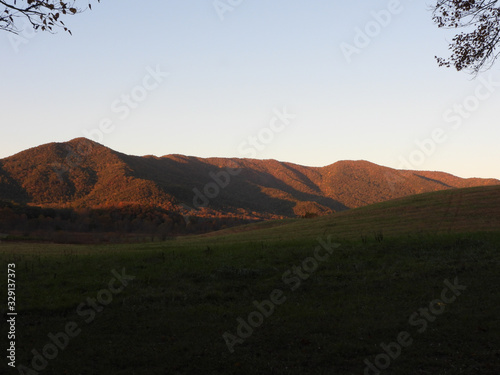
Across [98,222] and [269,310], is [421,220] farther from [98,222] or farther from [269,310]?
[98,222]

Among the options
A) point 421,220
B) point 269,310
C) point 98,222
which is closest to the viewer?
point 269,310

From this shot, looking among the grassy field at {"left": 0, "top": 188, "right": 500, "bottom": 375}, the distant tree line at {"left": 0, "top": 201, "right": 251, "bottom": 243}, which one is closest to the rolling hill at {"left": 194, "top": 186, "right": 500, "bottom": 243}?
the grassy field at {"left": 0, "top": 188, "right": 500, "bottom": 375}

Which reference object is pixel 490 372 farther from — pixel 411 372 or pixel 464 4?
pixel 464 4

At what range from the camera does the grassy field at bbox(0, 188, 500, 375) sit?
8.43 m

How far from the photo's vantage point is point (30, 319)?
1110cm

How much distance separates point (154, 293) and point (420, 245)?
1192 cm

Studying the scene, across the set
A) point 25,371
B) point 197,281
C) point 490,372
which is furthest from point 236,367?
point 197,281

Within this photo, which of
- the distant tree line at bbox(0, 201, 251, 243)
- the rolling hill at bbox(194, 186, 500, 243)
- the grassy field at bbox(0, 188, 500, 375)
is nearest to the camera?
the grassy field at bbox(0, 188, 500, 375)

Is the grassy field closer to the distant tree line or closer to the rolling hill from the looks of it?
the rolling hill

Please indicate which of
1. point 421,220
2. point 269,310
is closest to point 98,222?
point 421,220

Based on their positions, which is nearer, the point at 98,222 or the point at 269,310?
the point at 269,310

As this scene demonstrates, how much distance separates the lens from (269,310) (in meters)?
11.6

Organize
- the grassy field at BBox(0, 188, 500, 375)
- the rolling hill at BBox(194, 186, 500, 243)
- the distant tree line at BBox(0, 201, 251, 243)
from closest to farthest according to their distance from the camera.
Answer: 1. the grassy field at BBox(0, 188, 500, 375)
2. the rolling hill at BBox(194, 186, 500, 243)
3. the distant tree line at BBox(0, 201, 251, 243)

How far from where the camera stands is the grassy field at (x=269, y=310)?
8430mm
